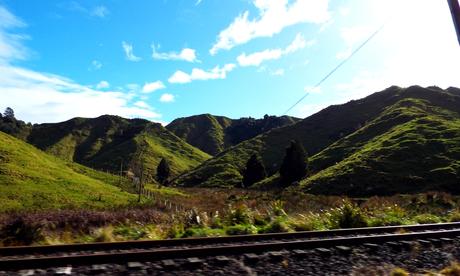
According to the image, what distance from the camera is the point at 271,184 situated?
94562mm

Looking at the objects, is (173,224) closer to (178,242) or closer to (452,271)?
(178,242)

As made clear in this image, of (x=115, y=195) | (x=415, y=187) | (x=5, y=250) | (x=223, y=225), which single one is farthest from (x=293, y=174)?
(x=5, y=250)

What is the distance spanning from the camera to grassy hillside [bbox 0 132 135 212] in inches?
1709

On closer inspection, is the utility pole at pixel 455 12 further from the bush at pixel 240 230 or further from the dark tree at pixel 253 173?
the dark tree at pixel 253 173

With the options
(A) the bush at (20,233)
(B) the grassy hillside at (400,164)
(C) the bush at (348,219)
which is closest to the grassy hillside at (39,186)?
(A) the bush at (20,233)

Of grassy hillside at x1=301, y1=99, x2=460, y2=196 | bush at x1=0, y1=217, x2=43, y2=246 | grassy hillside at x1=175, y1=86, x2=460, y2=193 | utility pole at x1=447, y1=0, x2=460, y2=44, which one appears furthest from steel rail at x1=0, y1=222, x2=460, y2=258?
grassy hillside at x1=175, y1=86, x2=460, y2=193

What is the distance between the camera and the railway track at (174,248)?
8.41 m

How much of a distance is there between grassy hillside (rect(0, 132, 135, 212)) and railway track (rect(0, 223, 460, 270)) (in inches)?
1153

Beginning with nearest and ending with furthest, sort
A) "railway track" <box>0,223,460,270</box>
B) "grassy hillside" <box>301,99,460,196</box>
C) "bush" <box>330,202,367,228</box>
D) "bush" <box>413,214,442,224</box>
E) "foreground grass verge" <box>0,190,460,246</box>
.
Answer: "railway track" <box>0,223,460,270</box> → "foreground grass verge" <box>0,190,460,246</box> → "bush" <box>330,202,367,228</box> → "bush" <box>413,214,442,224</box> → "grassy hillside" <box>301,99,460,196</box>

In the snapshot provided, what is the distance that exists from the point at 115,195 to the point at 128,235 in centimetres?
4292

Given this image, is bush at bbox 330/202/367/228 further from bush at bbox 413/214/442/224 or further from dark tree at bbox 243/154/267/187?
dark tree at bbox 243/154/267/187

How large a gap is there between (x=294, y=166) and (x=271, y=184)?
7.38 metres

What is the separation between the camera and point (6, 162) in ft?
183

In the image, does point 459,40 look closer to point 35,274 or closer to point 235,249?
point 235,249
